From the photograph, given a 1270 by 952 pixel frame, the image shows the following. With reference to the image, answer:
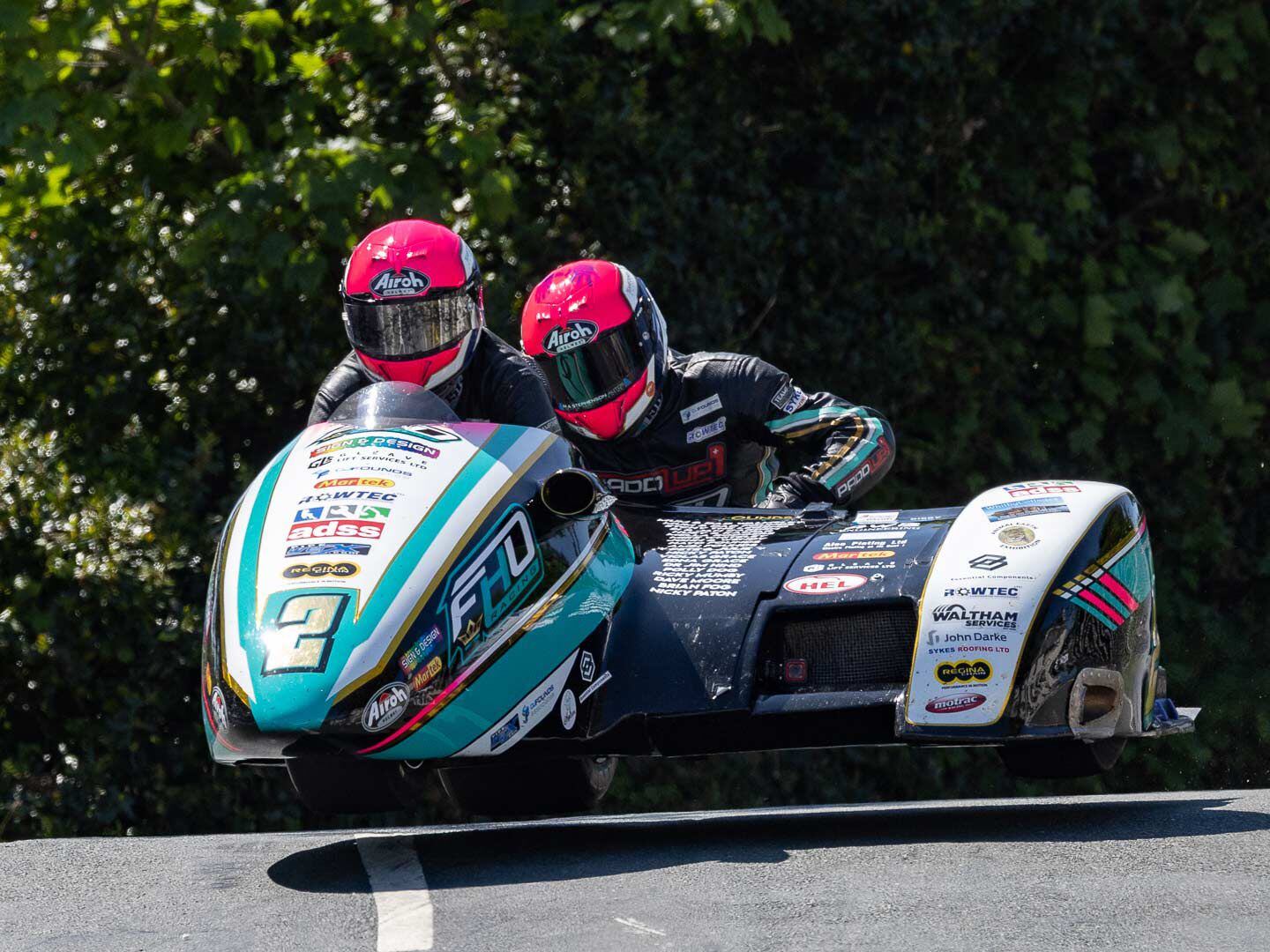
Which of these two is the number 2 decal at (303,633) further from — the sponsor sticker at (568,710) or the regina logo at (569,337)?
the regina logo at (569,337)

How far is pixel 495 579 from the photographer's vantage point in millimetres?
5484

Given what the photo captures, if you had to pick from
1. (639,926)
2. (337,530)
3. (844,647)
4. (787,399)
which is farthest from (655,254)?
(639,926)

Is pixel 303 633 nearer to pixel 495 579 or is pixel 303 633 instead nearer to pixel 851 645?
pixel 495 579

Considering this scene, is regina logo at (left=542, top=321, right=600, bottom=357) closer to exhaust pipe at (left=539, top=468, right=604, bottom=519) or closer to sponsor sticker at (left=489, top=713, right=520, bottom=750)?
exhaust pipe at (left=539, top=468, right=604, bottom=519)

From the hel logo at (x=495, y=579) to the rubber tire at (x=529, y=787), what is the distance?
2.36 ft

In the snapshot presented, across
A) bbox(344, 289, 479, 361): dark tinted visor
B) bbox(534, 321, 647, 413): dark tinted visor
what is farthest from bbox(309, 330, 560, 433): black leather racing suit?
bbox(534, 321, 647, 413): dark tinted visor

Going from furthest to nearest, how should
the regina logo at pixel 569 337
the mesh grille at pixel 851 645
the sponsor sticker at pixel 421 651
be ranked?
the regina logo at pixel 569 337 → the mesh grille at pixel 851 645 → the sponsor sticker at pixel 421 651

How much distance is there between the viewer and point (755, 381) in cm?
713

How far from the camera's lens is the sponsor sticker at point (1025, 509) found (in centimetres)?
605

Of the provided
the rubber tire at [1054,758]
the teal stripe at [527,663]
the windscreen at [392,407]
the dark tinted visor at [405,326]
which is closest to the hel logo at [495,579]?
the teal stripe at [527,663]

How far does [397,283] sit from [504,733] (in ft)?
5.60

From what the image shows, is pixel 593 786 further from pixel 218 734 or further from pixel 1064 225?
pixel 1064 225

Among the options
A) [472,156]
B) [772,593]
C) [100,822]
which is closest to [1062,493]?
[772,593]

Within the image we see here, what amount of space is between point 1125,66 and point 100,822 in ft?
23.2
